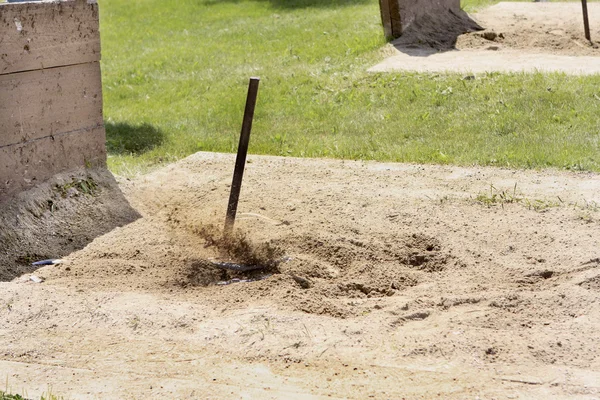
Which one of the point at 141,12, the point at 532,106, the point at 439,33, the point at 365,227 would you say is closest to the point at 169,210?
the point at 365,227

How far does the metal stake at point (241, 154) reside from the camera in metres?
5.65

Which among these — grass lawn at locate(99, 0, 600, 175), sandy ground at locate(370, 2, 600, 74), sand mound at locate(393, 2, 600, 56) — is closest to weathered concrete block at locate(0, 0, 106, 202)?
grass lawn at locate(99, 0, 600, 175)

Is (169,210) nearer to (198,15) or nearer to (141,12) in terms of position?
(198,15)

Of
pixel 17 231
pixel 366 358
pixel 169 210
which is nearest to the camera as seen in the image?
pixel 366 358

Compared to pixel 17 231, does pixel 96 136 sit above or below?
above

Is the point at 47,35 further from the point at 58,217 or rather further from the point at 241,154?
the point at 241,154

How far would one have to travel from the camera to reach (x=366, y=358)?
13.1ft

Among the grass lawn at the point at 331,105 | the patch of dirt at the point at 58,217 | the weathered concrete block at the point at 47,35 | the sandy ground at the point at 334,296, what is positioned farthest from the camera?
the grass lawn at the point at 331,105

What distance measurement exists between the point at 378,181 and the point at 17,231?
2572 millimetres

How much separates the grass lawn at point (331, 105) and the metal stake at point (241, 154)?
6.13 ft

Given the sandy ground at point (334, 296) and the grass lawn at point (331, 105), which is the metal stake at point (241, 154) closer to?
the sandy ground at point (334, 296)

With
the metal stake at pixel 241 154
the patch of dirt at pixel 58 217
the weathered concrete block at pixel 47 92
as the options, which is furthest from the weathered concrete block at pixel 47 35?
the metal stake at pixel 241 154

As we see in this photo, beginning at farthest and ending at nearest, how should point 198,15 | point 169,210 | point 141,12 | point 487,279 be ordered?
point 141,12 → point 198,15 → point 169,210 → point 487,279

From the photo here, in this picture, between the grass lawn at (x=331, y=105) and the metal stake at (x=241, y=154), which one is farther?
the grass lawn at (x=331, y=105)
